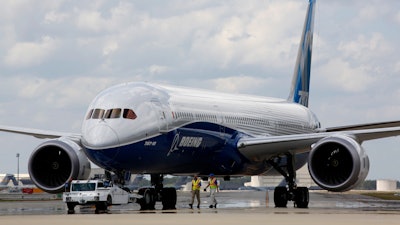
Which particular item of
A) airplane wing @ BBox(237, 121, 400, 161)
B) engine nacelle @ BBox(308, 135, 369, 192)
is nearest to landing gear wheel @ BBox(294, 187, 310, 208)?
airplane wing @ BBox(237, 121, 400, 161)

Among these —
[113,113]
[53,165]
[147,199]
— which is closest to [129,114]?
[113,113]

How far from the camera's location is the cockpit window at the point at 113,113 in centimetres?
3118

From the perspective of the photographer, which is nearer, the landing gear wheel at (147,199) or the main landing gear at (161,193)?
the landing gear wheel at (147,199)

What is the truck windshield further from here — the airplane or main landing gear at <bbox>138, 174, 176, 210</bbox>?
main landing gear at <bbox>138, 174, 176, 210</bbox>

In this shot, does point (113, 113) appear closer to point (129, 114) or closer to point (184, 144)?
point (129, 114)

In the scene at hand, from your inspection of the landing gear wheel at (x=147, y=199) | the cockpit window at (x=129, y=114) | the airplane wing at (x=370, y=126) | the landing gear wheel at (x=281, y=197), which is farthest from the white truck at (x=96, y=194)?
the airplane wing at (x=370, y=126)

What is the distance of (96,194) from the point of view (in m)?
31.5

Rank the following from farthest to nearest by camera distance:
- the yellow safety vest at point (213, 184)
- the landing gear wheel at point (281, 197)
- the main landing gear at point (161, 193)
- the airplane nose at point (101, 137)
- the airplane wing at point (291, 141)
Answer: the landing gear wheel at point (281, 197) < the yellow safety vest at point (213, 184) < the main landing gear at point (161, 193) < the airplane wing at point (291, 141) < the airplane nose at point (101, 137)

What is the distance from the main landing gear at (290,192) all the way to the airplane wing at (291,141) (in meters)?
0.94

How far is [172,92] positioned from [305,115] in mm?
11259

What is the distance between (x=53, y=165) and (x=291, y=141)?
335 inches

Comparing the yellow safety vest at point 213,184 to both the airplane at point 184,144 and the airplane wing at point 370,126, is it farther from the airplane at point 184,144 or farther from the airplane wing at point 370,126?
the airplane wing at point 370,126

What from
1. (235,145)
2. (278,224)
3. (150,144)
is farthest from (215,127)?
(278,224)

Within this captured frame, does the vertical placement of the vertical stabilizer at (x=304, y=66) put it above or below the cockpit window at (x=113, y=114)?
above
